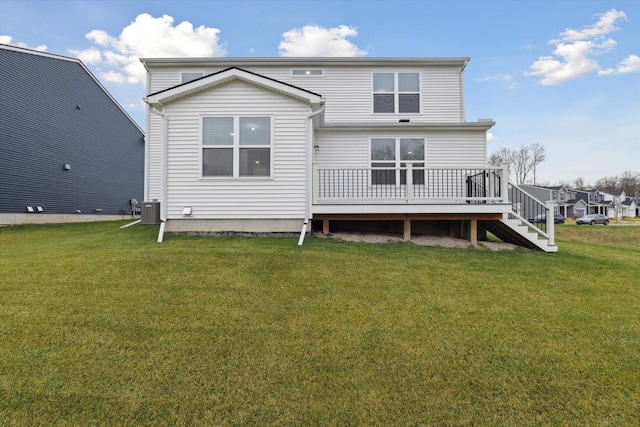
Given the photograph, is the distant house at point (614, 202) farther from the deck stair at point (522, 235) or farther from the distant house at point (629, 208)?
the deck stair at point (522, 235)

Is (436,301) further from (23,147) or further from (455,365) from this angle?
(23,147)

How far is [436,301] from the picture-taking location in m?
4.09

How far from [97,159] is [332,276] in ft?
58.1

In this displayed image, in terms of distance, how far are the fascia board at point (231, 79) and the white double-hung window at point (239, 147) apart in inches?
29.0

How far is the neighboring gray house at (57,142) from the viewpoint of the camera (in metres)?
12.8

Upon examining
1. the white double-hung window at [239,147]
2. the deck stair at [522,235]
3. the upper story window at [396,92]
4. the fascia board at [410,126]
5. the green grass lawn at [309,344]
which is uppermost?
the upper story window at [396,92]

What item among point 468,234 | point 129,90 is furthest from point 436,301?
point 129,90

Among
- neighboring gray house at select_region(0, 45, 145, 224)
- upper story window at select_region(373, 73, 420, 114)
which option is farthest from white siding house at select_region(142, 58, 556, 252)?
neighboring gray house at select_region(0, 45, 145, 224)

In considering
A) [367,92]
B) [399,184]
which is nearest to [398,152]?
[399,184]

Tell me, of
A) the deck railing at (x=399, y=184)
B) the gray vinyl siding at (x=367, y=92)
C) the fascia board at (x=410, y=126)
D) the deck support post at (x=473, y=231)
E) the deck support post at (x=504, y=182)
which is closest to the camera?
the deck support post at (x=504, y=182)

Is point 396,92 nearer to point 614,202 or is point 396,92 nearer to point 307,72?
point 307,72

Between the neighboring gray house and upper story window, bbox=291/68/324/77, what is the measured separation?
38.7ft

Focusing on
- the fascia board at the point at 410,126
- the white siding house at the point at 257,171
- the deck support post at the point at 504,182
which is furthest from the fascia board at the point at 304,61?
the deck support post at the point at 504,182

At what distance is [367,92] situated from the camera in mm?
11328
